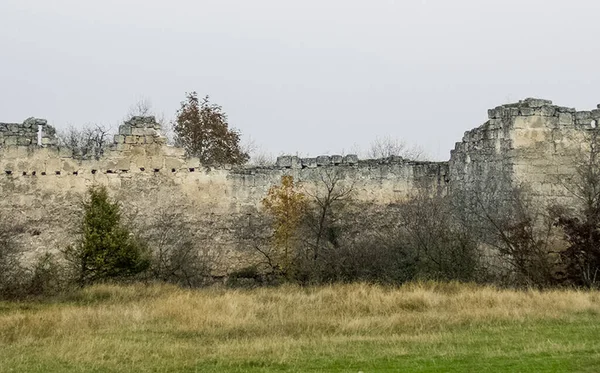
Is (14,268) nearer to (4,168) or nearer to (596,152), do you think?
(4,168)

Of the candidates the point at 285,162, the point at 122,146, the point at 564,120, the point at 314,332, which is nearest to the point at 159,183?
the point at 122,146

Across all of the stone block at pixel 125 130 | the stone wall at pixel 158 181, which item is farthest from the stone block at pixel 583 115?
the stone block at pixel 125 130

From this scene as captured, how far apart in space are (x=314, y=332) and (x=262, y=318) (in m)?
1.56

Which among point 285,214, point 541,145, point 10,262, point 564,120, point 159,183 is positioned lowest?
point 10,262

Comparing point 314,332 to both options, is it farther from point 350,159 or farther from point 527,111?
point 350,159

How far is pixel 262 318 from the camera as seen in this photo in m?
11.6

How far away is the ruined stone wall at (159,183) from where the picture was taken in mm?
18172

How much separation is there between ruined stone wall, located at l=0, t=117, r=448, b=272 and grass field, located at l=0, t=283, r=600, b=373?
3924mm

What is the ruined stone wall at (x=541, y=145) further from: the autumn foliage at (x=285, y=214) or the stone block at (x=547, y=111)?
the autumn foliage at (x=285, y=214)

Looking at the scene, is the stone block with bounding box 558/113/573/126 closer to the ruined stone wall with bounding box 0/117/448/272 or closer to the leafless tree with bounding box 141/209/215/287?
the ruined stone wall with bounding box 0/117/448/272

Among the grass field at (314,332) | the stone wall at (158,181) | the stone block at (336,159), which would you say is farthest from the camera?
the stone block at (336,159)

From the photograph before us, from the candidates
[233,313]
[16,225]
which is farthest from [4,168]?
[233,313]

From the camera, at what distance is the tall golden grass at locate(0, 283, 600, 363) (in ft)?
30.4

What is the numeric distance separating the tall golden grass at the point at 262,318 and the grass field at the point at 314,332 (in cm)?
2
